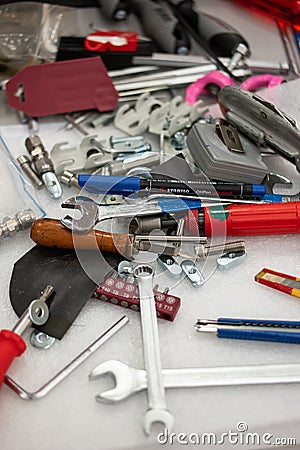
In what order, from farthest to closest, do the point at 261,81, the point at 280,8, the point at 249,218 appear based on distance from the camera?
the point at 280,8
the point at 261,81
the point at 249,218

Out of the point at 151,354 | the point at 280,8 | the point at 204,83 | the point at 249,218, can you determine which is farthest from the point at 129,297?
the point at 280,8

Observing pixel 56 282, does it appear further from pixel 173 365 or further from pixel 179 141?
pixel 179 141

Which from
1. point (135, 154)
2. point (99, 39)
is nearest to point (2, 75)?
point (99, 39)

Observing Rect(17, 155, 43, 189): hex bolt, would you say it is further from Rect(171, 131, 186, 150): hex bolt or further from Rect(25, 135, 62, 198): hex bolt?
Rect(171, 131, 186, 150): hex bolt

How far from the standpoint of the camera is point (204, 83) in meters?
0.90

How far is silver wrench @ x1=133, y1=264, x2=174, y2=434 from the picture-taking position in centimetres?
52

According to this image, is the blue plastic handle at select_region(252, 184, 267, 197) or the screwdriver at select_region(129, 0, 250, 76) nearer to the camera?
the blue plastic handle at select_region(252, 184, 267, 197)

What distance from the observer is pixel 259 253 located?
682mm

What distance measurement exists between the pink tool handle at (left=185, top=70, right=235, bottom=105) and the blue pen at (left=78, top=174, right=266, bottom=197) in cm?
22

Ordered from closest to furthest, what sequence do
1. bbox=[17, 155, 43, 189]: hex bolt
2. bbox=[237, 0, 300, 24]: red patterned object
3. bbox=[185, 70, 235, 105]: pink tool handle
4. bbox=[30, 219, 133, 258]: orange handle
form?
bbox=[30, 219, 133, 258]: orange handle, bbox=[17, 155, 43, 189]: hex bolt, bbox=[185, 70, 235, 105]: pink tool handle, bbox=[237, 0, 300, 24]: red patterned object

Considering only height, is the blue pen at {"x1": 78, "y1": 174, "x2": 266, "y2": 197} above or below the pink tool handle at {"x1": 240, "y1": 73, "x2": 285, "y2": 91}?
below

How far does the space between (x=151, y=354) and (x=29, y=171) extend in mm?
312

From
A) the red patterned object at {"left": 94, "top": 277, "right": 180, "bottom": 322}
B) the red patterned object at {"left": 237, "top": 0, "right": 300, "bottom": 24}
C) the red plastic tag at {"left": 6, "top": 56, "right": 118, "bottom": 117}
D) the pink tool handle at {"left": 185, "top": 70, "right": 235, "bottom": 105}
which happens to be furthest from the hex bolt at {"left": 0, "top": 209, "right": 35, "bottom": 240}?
the red patterned object at {"left": 237, "top": 0, "right": 300, "bottom": 24}

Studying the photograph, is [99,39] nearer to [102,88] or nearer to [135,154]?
[102,88]
